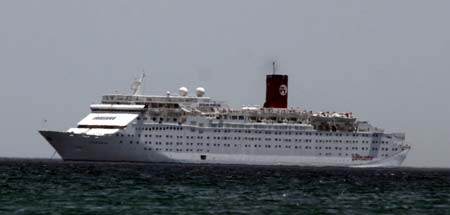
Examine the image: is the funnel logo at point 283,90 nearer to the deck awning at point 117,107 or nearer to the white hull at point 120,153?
the white hull at point 120,153

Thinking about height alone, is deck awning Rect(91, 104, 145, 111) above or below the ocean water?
above

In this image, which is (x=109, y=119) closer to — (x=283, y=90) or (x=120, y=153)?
(x=120, y=153)

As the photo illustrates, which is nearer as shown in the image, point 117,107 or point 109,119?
point 109,119

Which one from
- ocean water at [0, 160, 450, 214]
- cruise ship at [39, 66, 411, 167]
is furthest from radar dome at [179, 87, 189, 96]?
ocean water at [0, 160, 450, 214]

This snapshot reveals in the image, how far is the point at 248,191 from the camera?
69.2 metres

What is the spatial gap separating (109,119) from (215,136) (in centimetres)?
1173

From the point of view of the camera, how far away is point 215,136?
435ft

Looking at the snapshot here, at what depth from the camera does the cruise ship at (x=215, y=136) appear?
5079 inches

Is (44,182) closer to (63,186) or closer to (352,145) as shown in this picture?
(63,186)

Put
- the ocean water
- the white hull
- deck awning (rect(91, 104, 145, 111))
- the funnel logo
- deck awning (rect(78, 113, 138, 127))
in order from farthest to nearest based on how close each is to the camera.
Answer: the funnel logo
deck awning (rect(91, 104, 145, 111))
deck awning (rect(78, 113, 138, 127))
the white hull
the ocean water

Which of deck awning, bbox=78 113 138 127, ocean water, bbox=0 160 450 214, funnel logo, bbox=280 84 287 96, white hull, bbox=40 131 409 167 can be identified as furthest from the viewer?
funnel logo, bbox=280 84 287 96

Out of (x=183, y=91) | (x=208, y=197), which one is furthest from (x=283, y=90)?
(x=208, y=197)

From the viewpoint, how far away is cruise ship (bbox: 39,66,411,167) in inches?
5079

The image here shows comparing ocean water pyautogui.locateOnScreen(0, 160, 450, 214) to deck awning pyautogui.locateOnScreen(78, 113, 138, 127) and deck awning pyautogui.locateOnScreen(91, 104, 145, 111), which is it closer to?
deck awning pyautogui.locateOnScreen(78, 113, 138, 127)
